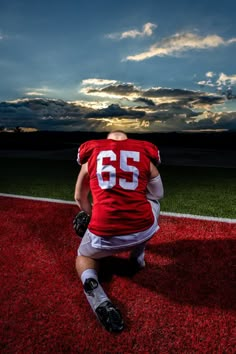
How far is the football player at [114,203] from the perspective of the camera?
8.46 feet

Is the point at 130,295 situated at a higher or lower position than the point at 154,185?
lower

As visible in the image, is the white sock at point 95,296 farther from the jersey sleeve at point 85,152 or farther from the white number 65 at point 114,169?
the jersey sleeve at point 85,152

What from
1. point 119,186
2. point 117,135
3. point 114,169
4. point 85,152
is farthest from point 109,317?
point 117,135

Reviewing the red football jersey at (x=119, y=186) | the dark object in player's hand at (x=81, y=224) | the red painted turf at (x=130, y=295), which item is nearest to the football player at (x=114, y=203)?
the red football jersey at (x=119, y=186)

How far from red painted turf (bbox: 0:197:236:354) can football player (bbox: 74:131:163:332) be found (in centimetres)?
24

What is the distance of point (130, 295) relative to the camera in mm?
2916

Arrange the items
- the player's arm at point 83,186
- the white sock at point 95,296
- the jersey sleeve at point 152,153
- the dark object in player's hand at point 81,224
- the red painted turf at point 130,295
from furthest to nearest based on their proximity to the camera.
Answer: the dark object in player's hand at point 81,224 < the player's arm at point 83,186 < the jersey sleeve at point 152,153 < the white sock at point 95,296 < the red painted turf at point 130,295

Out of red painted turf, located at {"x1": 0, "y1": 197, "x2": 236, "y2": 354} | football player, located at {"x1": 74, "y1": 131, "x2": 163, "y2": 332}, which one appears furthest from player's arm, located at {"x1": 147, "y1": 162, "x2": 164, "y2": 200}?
red painted turf, located at {"x1": 0, "y1": 197, "x2": 236, "y2": 354}

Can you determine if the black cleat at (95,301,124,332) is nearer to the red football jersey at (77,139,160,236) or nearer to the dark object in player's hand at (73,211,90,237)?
the red football jersey at (77,139,160,236)

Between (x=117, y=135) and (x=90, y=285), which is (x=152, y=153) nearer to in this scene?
(x=117, y=135)

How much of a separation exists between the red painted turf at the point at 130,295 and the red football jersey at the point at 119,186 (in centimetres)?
67

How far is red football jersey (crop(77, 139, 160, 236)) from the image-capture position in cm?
259

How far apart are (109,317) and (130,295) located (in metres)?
0.54

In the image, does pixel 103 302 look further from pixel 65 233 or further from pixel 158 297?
pixel 65 233
